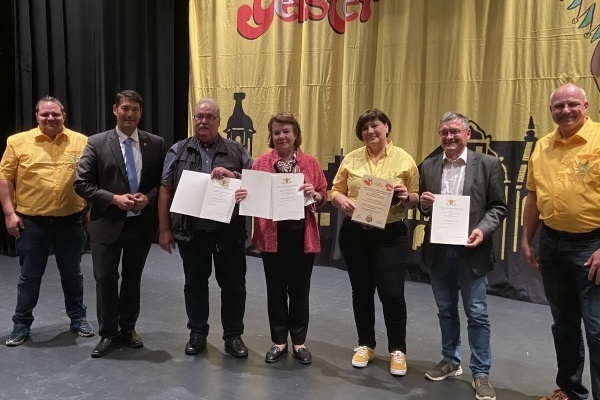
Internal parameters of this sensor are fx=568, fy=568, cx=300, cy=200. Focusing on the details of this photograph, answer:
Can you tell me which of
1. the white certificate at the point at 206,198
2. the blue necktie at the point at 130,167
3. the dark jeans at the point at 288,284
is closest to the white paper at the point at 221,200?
the white certificate at the point at 206,198

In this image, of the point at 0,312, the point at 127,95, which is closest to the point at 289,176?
the point at 127,95

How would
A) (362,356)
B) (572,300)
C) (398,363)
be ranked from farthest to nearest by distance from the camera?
(362,356) → (398,363) → (572,300)

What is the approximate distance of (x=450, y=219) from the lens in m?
2.66

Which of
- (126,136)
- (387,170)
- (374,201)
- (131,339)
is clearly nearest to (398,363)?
(374,201)

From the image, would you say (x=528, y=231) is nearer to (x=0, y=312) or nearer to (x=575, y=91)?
(x=575, y=91)

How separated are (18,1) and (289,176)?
4273 mm

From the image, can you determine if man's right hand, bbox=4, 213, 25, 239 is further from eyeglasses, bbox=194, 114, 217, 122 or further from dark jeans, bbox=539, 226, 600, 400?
dark jeans, bbox=539, 226, 600, 400

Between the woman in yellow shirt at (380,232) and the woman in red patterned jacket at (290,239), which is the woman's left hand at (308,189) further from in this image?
the woman in yellow shirt at (380,232)

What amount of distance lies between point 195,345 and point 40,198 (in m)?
1.25

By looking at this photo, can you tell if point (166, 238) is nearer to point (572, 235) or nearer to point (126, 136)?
point (126, 136)

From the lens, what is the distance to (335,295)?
183 inches

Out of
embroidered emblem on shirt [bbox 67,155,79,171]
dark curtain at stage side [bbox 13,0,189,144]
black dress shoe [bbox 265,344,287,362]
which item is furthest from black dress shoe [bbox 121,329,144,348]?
dark curtain at stage side [bbox 13,0,189,144]

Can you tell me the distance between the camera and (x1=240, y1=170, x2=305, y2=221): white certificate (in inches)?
116

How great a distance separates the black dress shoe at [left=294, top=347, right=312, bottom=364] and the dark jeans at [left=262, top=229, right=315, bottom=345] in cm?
4
